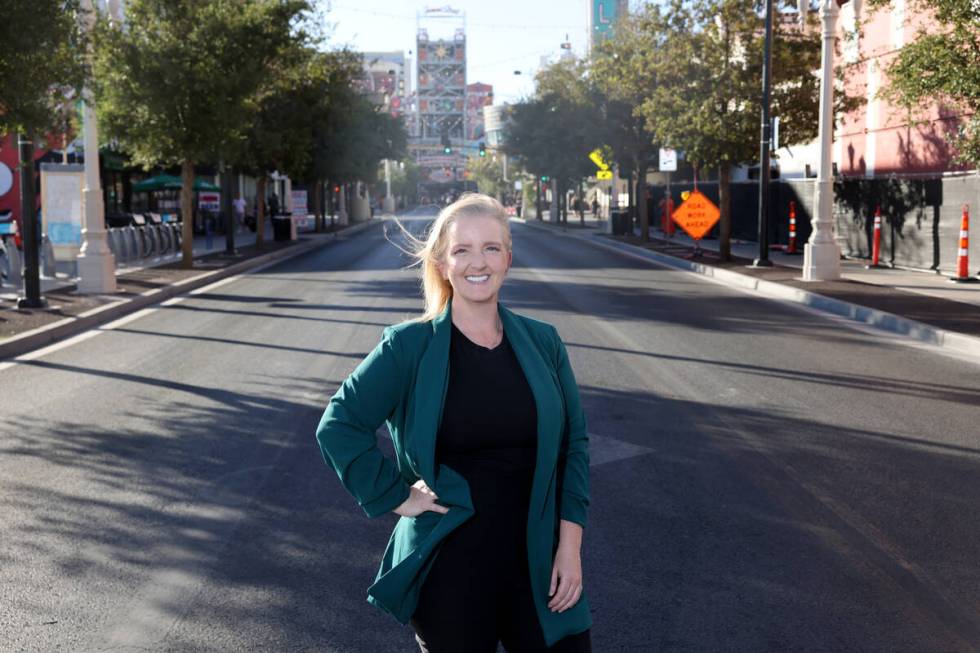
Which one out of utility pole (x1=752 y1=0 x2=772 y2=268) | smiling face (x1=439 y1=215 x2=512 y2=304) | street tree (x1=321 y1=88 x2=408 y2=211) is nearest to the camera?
smiling face (x1=439 y1=215 x2=512 y2=304)

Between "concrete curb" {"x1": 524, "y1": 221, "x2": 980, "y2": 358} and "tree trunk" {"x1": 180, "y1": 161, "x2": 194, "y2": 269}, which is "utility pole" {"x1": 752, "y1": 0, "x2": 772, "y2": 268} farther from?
"tree trunk" {"x1": 180, "y1": 161, "x2": 194, "y2": 269}

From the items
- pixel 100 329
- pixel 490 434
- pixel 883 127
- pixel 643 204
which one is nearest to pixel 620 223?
pixel 643 204

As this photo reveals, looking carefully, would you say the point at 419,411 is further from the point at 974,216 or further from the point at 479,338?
the point at 974,216

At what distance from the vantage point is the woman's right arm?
9.65 feet

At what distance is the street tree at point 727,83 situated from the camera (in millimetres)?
26953

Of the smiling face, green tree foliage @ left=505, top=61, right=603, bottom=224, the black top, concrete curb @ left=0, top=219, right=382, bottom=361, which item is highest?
green tree foliage @ left=505, top=61, right=603, bottom=224

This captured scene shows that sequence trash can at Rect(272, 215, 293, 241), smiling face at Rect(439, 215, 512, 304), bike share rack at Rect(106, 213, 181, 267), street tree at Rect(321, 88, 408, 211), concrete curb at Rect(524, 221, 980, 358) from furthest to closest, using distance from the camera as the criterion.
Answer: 1. street tree at Rect(321, 88, 408, 211)
2. trash can at Rect(272, 215, 293, 241)
3. bike share rack at Rect(106, 213, 181, 267)
4. concrete curb at Rect(524, 221, 980, 358)
5. smiling face at Rect(439, 215, 512, 304)

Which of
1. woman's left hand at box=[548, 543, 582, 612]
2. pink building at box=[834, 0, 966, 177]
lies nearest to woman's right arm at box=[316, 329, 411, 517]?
woman's left hand at box=[548, 543, 582, 612]

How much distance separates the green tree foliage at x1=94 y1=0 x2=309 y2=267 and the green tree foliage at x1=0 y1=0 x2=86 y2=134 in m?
9.41

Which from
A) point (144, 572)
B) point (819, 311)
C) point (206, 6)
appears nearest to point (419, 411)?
point (144, 572)

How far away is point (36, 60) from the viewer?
51.7 feet

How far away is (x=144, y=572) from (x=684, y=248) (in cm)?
3104

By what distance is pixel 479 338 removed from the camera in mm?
3084

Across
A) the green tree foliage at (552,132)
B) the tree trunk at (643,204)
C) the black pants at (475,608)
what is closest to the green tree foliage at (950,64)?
the black pants at (475,608)
